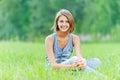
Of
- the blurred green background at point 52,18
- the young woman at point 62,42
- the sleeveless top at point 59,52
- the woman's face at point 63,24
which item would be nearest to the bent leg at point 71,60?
the young woman at point 62,42

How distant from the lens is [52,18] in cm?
4816

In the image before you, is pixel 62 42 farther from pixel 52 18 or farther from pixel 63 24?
pixel 52 18

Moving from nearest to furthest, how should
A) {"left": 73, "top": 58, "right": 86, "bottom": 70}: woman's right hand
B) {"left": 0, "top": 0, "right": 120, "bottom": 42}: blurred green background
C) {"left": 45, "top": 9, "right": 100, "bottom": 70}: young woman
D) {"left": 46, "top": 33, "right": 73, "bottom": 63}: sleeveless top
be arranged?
{"left": 73, "top": 58, "right": 86, "bottom": 70}: woman's right hand
{"left": 45, "top": 9, "right": 100, "bottom": 70}: young woman
{"left": 46, "top": 33, "right": 73, "bottom": 63}: sleeveless top
{"left": 0, "top": 0, "right": 120, "bottom": 42}: blurred green background

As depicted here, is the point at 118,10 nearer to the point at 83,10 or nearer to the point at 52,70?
the point at 83,10

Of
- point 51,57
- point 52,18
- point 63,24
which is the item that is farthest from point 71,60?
point 52,18

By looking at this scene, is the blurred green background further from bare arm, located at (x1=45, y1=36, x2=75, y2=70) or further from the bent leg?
the bent leg

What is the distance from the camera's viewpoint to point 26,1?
50.9 m

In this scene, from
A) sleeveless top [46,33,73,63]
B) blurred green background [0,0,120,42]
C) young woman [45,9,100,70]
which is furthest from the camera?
blurred green background [0,0,120,42]

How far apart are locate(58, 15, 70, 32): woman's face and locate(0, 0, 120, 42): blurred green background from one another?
35651 millimetres

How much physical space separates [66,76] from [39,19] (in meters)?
43.0

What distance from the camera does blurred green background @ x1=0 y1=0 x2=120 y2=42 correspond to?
150 feet

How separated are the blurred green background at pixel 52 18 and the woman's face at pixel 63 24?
117ft

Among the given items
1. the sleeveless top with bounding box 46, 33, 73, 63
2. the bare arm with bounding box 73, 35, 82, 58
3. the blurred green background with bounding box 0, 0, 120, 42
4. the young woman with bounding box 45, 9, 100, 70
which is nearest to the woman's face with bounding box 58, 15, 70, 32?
the young woman with bounding box 45, 9, 100, 70

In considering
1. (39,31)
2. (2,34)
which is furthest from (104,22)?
(2,34)
